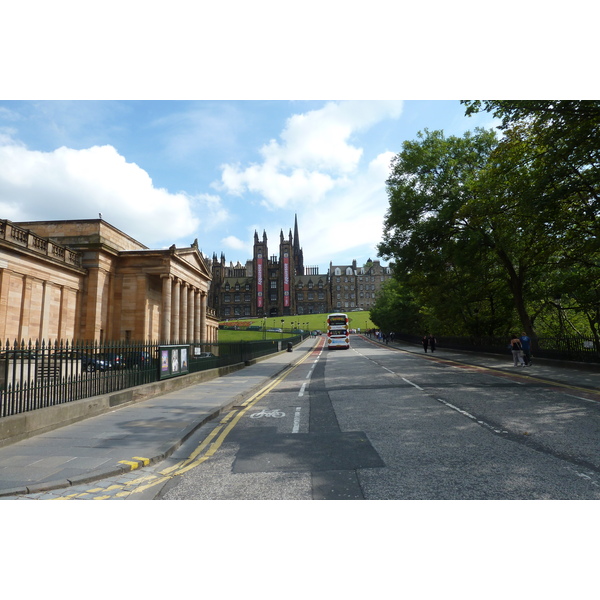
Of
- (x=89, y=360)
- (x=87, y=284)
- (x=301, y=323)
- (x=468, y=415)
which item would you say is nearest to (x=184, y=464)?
(x=89, y=360)

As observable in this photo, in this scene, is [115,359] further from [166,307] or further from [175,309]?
[175,309]

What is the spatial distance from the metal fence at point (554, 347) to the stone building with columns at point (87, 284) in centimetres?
2117

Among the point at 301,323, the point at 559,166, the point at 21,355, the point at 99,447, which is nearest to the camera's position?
the point at 99,447

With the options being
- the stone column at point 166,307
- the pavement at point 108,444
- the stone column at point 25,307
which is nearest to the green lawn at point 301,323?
the stone column at point 166,307

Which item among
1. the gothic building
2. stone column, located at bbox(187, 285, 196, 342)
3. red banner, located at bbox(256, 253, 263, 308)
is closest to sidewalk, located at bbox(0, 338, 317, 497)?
stone column, located at bbox(187, 285, 196, 342)

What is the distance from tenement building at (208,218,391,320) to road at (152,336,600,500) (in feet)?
429

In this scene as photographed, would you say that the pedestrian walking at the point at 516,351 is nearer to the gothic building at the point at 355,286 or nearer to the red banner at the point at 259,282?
the red banner at the point at 259,282

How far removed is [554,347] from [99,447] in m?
23.4

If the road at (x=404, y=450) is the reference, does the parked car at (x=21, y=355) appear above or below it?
above

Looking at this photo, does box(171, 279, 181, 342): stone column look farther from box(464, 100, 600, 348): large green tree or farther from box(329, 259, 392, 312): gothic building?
box(329, 259, 392, 312): gothic building

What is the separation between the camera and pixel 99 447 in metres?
6.43

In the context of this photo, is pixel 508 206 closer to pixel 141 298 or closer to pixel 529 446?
pixel 529 446

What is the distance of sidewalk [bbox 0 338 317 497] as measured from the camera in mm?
4980

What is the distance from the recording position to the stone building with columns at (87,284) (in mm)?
26406
